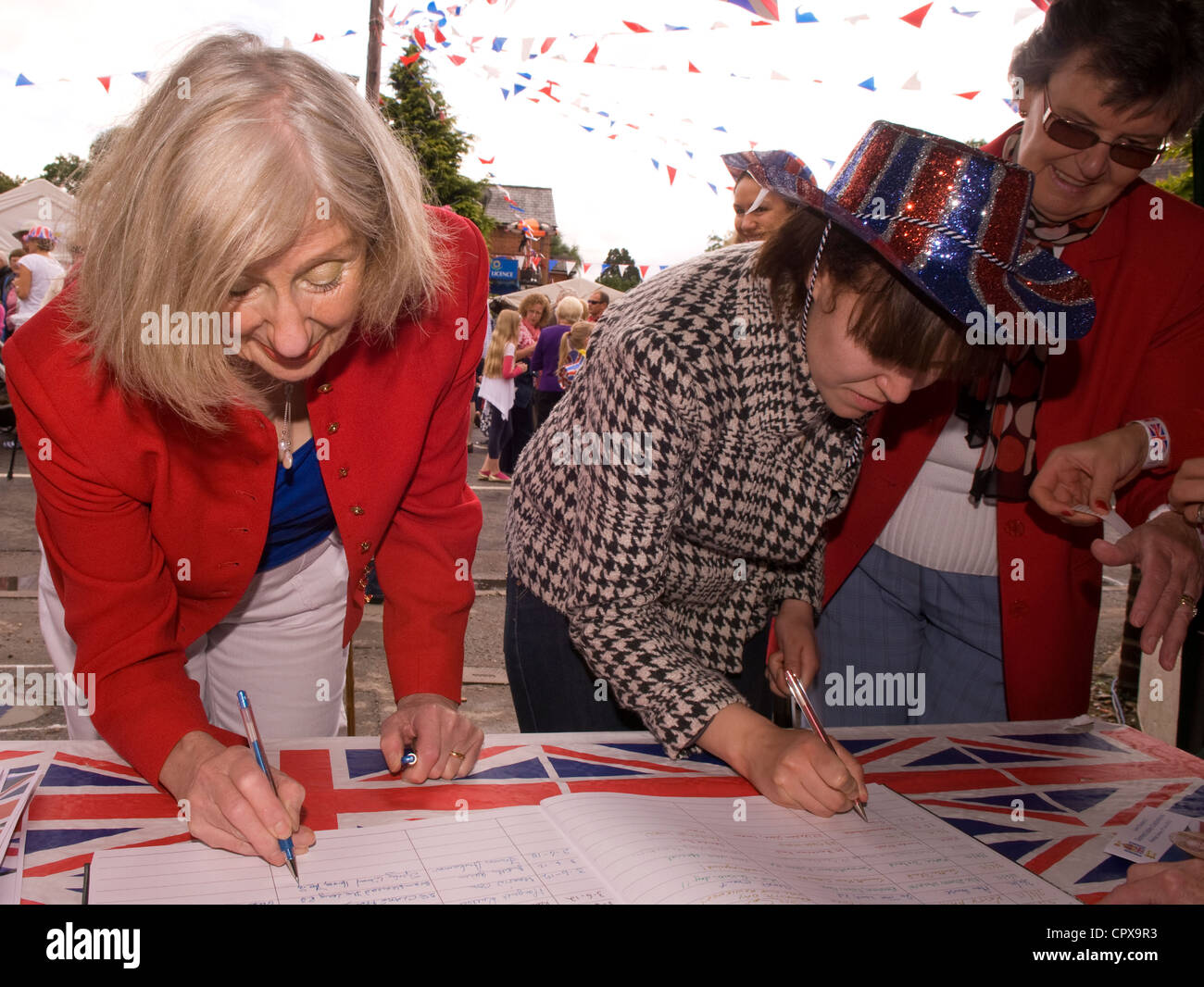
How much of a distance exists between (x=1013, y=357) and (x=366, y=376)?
3.65 feet

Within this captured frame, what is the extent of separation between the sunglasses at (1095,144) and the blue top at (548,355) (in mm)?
6990

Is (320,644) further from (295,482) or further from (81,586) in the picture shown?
(81,586)

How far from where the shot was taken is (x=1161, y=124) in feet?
5.12

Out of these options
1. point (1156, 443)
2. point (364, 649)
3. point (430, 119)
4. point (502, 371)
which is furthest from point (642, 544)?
point (430, 119)

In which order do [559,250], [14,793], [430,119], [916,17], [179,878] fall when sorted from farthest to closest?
[559,250], [430,119], [916,17], [14,793], [179,878]

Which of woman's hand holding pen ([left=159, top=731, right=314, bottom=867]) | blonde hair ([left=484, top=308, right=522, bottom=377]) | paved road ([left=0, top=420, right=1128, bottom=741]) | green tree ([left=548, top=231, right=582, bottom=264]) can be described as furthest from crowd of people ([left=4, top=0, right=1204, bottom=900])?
green tree ([left=548, top=231, right=582, bottom=264])

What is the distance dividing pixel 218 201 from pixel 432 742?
709mm

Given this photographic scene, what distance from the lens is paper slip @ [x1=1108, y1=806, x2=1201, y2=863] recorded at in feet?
3.98

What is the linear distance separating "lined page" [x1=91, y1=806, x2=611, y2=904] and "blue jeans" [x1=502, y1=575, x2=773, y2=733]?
578 mm

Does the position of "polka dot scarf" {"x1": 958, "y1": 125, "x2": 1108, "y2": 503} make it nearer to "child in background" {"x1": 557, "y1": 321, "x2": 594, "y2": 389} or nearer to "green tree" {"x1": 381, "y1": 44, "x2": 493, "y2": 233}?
"child in background" {"x1": 557, "y1": 321, "x2": 594, "y2": 389}

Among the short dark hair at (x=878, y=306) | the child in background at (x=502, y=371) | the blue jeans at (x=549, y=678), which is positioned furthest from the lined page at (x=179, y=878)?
the child in background at (x=502, y=371)

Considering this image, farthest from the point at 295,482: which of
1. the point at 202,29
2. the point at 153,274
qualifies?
the point at 202,29

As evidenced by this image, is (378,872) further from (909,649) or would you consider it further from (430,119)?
(430,119)

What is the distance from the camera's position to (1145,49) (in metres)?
1.51
